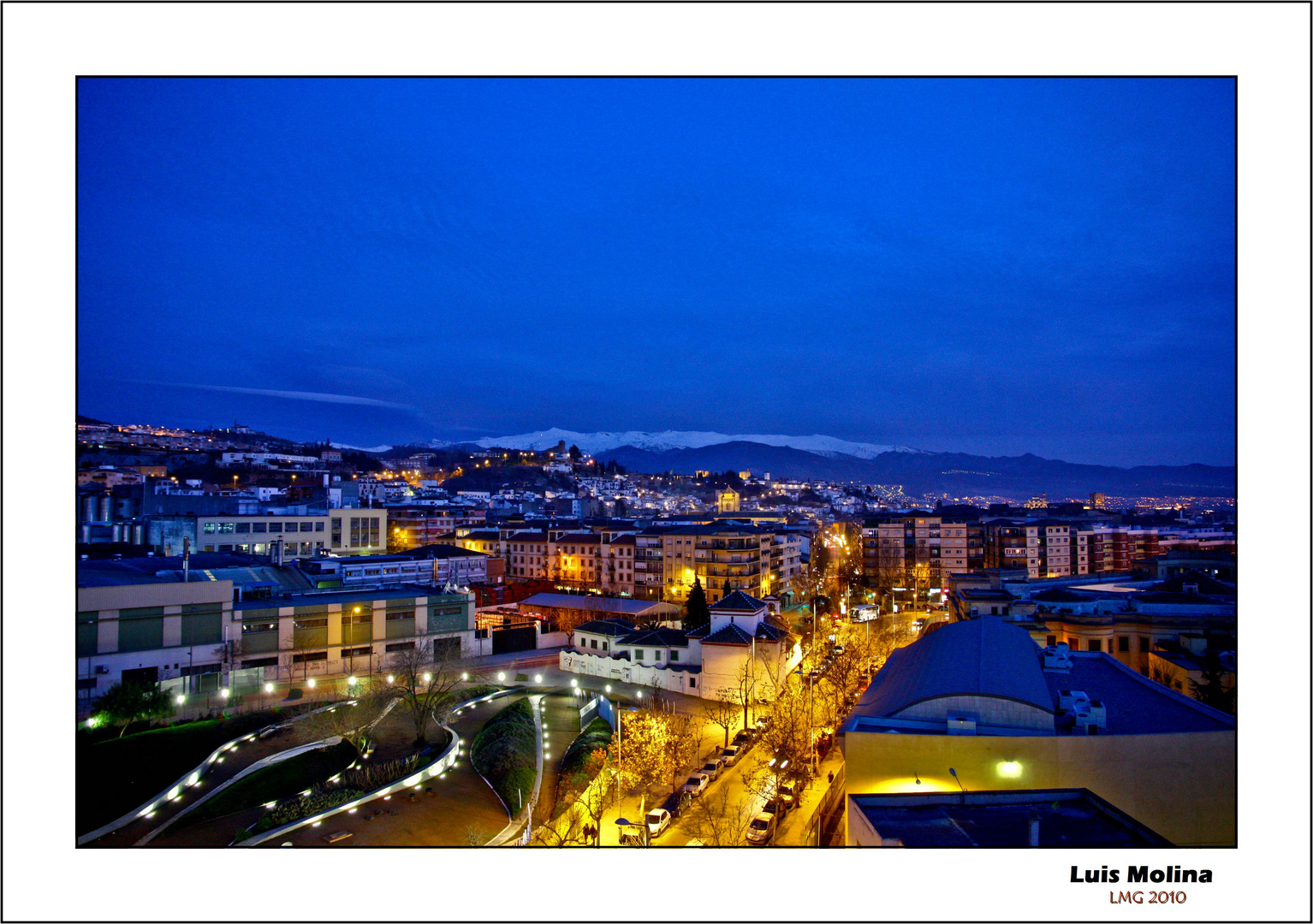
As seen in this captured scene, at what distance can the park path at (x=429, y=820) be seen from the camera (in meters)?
5.78

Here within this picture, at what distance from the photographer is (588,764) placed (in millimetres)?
7621

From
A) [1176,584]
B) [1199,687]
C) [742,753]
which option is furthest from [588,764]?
[1176,584]

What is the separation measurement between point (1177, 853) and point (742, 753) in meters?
6.47

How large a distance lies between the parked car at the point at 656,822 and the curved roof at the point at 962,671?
2.11 meters

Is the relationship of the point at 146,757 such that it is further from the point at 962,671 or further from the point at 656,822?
the point at 962,671

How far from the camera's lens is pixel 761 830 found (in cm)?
647

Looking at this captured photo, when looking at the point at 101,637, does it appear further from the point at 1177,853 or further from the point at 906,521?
the point at 906,521

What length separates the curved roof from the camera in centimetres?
621

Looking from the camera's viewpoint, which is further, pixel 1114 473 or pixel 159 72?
pixel 1114 473

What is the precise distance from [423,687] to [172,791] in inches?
146

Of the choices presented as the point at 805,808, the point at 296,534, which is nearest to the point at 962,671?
the point at 805,808

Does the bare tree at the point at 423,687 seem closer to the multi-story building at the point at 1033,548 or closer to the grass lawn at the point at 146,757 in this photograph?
the grass lawn at the point at 146,757

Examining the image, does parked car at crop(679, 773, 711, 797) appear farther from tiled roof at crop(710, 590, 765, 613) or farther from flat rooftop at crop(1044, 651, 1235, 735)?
tiled roof at crop(710, 590, 765, 613)

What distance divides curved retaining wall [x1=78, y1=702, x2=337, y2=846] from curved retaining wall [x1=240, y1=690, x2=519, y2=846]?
1139mm
